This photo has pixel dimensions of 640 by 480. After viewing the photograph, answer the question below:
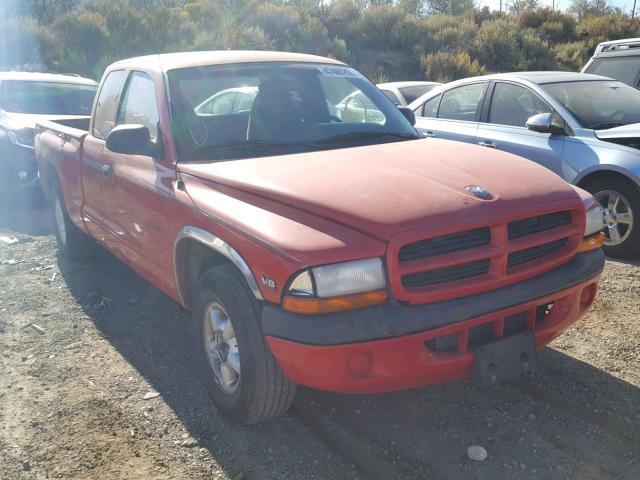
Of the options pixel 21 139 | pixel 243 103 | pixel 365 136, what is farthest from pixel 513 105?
pixel 21 139

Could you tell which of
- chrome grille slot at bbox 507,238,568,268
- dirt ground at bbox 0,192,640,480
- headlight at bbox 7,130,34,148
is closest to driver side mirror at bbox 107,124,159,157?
dirt ground at bbox 0,192,640,480

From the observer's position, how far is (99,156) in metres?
4.89

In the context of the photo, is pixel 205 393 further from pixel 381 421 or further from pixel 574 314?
pixel 574 314

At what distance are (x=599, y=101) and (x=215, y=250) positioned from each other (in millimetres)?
4850

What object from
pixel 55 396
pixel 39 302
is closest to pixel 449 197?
pixel 55 396

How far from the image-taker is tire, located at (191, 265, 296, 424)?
304 centimetres

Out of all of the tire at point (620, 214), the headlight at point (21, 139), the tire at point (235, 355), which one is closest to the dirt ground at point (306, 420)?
the tire at point (235, 355)

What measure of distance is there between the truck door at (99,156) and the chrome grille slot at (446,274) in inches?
106

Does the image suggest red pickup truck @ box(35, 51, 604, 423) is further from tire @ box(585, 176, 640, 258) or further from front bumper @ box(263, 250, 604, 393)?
tire @ box(585, 176, 640, 258)

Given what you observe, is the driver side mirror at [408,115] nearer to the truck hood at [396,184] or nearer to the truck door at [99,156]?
the truck hood at [396,184]

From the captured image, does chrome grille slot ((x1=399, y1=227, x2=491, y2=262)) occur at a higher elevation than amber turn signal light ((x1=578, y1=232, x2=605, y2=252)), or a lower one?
higher

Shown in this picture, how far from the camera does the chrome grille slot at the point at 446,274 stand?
286 centimetres

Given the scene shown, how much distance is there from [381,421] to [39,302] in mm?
3266

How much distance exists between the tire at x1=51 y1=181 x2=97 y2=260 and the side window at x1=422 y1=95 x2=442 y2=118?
13.5ft
